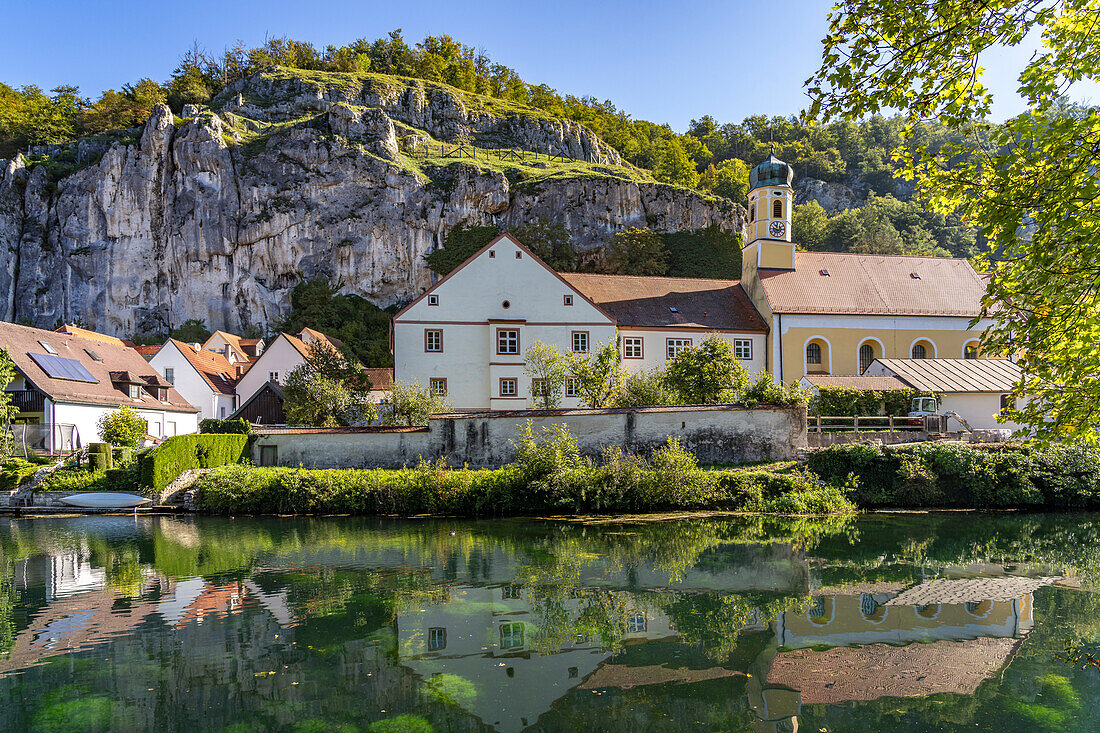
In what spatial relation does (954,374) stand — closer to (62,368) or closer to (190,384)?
(62,368)

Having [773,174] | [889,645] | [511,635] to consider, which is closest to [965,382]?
[773,174]

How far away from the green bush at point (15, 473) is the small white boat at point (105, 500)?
204 cm

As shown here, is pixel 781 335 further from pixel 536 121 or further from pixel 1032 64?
pixel 536 121

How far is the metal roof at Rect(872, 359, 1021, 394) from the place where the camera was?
31500 millimetres

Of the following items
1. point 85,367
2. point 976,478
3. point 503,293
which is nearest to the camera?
point 976,478

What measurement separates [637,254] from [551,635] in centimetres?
6185

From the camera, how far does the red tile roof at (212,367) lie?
1795 inches

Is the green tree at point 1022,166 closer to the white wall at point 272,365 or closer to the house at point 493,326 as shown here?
the house at point 493,326

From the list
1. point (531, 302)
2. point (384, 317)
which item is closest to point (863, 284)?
point (531, 302)

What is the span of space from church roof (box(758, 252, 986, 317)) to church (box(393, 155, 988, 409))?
3.7 inches

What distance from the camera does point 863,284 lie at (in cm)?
4144

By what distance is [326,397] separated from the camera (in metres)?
29.8

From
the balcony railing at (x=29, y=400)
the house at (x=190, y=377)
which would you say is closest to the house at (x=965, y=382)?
the balcony railing at (x=29, y=400)

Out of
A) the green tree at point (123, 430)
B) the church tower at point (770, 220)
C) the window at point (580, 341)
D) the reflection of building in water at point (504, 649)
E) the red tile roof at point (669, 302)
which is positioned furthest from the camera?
the church tower at point (770, 220)
